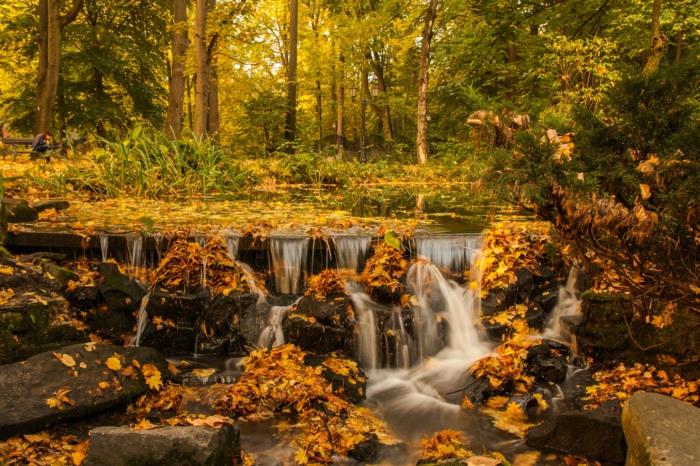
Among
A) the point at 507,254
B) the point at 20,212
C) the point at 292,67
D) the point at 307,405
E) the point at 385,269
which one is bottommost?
the point at 307,405

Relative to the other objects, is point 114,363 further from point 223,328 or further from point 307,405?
point 307,405

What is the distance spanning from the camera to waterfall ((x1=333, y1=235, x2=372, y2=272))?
21.0ft

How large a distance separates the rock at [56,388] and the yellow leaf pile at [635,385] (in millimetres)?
3950

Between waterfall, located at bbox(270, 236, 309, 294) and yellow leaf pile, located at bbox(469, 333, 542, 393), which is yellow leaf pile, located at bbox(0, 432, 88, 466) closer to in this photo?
waterfall, located at bbox(270, 236, 309, 294)

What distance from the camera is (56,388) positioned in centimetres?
387

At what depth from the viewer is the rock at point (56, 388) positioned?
11.8 feet

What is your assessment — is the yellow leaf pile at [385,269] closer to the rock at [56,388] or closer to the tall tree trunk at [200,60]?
the rock at [56,388]

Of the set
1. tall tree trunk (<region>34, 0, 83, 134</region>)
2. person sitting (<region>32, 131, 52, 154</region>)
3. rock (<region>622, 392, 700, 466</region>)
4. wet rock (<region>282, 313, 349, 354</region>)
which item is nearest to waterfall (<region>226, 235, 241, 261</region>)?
wet rock (<region>282, 313, 349, 354</region>)

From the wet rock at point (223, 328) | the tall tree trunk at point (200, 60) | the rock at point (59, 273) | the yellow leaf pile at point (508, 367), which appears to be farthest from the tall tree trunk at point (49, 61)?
the yellow leaf pile at point (508, 367)

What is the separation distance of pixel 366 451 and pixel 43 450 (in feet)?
7.22

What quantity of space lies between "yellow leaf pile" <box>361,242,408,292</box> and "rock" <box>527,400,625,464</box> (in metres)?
2.42

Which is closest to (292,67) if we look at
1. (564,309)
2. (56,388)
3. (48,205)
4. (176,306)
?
(48,205)

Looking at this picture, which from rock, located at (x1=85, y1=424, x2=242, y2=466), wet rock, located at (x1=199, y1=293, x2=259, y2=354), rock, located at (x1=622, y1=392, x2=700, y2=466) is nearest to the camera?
rock, located at (x1=622, y1=392, x2=700, y2=466)

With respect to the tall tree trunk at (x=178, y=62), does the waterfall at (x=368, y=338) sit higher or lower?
lower
